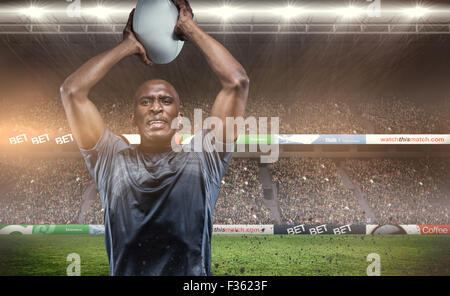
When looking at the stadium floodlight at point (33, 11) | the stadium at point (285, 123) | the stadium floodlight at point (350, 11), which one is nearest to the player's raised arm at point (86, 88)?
the stadium at point (285, 123)

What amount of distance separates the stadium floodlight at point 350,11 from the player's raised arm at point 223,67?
14050 millimetres

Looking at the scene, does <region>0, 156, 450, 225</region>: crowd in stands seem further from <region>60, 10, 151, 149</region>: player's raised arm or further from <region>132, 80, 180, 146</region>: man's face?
<region>60, 10, 151, 149</region>: player's raised arm

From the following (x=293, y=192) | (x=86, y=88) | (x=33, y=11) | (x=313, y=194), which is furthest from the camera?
(x=293, y=192)

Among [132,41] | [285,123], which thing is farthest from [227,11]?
[132,41]

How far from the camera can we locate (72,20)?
51.1 ft

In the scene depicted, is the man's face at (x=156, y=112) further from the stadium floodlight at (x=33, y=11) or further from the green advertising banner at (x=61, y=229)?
the stadium floodlight at (x=33, y=11)

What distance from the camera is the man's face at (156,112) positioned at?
2.57m

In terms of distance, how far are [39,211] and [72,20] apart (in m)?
8.88

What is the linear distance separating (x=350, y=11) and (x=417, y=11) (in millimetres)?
2930

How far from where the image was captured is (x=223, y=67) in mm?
2381

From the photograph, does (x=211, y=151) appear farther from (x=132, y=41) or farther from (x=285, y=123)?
(x=285, y=123)

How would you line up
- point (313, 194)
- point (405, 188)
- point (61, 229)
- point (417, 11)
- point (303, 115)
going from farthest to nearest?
point (303, 115), point (405, 188), point (313, 194), point (417, 11), point (61, 229)

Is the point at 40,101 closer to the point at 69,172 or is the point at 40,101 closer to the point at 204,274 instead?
the point at 69,172

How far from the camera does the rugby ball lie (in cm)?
257
